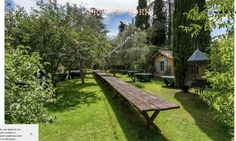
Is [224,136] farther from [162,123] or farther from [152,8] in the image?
[152,8]

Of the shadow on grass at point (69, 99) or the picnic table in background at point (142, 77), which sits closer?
the shadow on grass at point (69, 99)

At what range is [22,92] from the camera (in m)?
2.89

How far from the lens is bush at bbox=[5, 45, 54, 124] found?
9.27 feet

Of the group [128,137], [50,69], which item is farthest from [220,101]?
[50,69]

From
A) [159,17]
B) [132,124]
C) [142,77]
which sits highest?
[159,17]

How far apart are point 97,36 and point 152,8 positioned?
204 inches

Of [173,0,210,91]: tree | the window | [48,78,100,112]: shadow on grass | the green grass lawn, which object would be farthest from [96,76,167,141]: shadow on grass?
the window

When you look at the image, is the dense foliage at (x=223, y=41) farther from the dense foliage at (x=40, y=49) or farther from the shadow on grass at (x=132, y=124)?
the dense foliage at (x=40, y=49)

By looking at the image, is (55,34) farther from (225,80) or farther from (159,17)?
(225,80)

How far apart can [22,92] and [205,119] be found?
2.99 m

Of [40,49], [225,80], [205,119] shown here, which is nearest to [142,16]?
[225,80]

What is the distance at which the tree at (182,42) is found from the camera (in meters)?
7.07

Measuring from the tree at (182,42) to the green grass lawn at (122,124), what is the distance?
5.22 feet

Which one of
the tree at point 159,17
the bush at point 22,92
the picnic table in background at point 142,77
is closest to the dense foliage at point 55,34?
the tree at point 159,17
